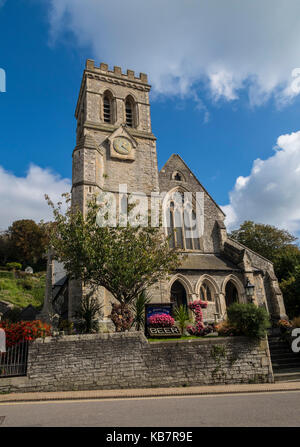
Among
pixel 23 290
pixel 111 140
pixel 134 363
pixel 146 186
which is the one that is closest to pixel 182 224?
pixel 146 186

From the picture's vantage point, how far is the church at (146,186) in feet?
60.1

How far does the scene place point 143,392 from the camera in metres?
9.20

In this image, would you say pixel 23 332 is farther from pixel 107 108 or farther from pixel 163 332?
pixel 107 108

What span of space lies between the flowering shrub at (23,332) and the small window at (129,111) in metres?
17.8

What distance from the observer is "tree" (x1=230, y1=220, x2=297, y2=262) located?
113ft

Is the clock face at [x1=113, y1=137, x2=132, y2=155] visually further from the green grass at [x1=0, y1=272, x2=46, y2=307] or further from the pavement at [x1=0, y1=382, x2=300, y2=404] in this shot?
the green grass at [x1=0, y1=272, x2=46, y2=307]

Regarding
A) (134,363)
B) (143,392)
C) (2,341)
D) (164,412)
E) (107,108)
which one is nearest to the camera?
(164,412)

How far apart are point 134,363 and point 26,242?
135 ft

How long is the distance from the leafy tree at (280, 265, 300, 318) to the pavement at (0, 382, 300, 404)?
1107 centimetres

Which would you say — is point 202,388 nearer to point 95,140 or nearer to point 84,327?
point 84,327

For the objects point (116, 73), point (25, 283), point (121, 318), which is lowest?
point (121, 318)

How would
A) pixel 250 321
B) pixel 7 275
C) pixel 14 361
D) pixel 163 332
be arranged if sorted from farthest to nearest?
pixel 7 275, pixel 163 332, pixel 250 321, pixel 14 361

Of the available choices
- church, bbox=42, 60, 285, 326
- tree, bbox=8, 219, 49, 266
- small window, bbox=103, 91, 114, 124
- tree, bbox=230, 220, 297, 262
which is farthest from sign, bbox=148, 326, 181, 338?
tree, bbox=8, 219, 49, 266

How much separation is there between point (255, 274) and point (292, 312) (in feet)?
14.6
